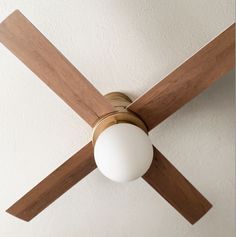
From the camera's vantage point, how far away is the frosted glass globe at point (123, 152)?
0.66 meters

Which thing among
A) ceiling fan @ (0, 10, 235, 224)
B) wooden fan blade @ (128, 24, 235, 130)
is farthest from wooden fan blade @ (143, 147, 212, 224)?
wooden fan blade @ (128, 24, 235, 130)

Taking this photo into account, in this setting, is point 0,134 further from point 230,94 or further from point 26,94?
point 230,94

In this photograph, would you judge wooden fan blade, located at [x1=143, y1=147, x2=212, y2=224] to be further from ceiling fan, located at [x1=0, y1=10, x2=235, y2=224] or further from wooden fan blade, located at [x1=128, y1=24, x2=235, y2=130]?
wooden fan blade, located at [x1=128, y1=24, x2=235, y2=130]

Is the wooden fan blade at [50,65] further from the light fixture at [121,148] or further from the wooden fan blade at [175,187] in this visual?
the wooden fan blade at [175,187]

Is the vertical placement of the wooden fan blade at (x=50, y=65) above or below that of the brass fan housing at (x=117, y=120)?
above

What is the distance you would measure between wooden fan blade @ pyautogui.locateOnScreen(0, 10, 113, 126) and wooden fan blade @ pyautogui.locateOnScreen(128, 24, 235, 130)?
0.09m

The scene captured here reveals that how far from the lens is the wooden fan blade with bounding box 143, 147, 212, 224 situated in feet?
2.54

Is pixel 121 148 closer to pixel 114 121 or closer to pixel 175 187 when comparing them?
pixel 114 121

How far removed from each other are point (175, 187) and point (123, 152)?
217 millimetres

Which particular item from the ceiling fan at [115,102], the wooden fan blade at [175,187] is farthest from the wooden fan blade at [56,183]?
the wooden fan blade at [175,187]

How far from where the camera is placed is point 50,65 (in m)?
0.67

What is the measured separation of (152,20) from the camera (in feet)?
2.61

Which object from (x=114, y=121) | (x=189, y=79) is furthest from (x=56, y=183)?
A: (x=189, y=79)

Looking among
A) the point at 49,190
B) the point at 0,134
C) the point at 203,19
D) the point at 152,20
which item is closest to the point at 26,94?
the point at 0,134
